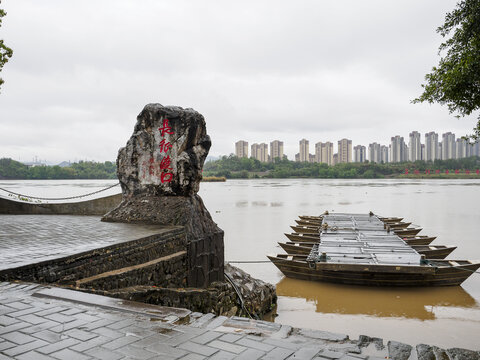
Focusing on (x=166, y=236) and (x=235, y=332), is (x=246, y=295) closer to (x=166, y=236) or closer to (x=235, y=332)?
(x=166, y=236)

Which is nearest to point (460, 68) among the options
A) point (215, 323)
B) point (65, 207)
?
point (215, 323)

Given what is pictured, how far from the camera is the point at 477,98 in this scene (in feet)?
22.6

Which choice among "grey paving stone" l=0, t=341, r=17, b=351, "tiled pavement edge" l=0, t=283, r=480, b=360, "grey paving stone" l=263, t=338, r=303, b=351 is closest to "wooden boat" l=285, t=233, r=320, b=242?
"tiled pavement edge" l=0, t=283, r=480, b=360

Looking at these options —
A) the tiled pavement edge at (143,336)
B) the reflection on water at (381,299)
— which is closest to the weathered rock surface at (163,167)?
the reflection on water at (381,299)

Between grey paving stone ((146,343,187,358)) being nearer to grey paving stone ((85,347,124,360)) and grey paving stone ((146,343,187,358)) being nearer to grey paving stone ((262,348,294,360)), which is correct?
grey paving stone ((85,347,124,360))

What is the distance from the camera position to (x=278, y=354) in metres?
2.41

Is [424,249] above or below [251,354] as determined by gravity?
below

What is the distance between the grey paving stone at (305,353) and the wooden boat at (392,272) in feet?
20.6

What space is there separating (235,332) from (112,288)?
2133 mm

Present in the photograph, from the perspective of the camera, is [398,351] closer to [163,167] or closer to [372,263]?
[163,167]

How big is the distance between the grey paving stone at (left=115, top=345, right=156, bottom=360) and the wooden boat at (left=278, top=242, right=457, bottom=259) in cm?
920

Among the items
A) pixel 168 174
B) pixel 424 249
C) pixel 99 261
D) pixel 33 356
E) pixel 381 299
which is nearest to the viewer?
pixel 33 356

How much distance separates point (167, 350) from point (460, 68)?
667cm

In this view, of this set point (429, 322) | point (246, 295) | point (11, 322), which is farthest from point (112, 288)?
point (429, 322)
